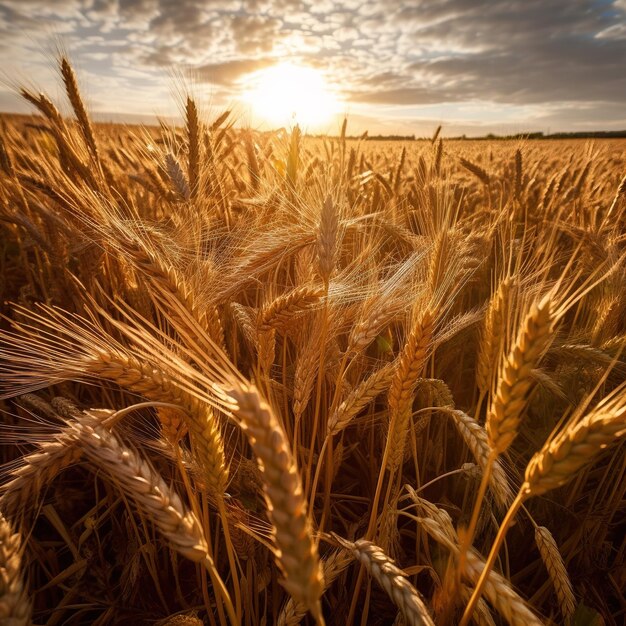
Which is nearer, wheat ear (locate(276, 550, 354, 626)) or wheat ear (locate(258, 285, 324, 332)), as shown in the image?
wheat ear (locate(276, 550, 354, 626))

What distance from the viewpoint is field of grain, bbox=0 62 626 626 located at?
0.72 meters

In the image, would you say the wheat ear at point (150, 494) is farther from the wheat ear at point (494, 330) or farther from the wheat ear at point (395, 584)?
the wheat ear at point (494, 330)

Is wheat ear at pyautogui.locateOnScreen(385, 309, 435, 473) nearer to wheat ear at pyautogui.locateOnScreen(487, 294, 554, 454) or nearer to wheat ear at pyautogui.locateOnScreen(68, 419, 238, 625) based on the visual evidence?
wheat ear at pyautogui.locateOnScreen(487, 294, 554, 454)

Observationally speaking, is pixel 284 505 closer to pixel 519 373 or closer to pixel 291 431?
pixel 519 373

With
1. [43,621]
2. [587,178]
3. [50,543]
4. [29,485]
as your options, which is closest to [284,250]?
[29,485]

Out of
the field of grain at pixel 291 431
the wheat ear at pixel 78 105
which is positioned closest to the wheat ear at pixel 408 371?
the field of grain at pixel 291 431

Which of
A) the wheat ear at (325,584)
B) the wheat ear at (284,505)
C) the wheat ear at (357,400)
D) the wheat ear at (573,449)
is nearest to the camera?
the wheat ear at (284,505)

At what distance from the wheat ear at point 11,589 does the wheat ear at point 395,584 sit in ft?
1.93

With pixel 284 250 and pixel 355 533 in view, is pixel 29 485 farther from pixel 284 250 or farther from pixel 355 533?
pixel 355 533

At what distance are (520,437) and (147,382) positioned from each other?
1.89 metres

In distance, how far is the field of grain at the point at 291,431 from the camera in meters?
0.72

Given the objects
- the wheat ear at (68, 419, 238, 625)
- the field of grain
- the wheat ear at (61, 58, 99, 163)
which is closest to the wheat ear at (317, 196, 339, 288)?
the field of grain

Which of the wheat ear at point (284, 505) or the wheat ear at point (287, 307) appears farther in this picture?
the wheat ear at point (287, 307)

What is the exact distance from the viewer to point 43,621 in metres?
1.46
